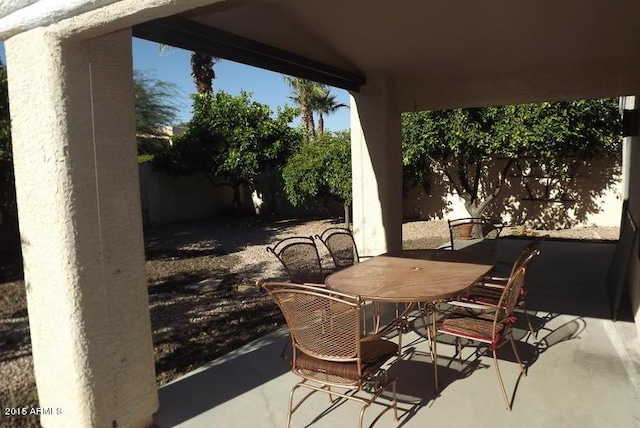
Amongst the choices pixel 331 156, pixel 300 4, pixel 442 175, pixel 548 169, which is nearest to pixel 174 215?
pixel 331 156

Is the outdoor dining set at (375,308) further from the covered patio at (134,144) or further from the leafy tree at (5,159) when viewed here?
the leafy tree at (5,159)

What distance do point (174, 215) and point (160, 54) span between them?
21.4ft

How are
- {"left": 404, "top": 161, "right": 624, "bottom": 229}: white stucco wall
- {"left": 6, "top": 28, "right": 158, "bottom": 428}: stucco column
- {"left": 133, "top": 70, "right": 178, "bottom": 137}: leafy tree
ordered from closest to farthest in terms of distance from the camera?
{"left": 6, "top": 28, "right": 158, "bottom": 428}: stucco column < {"left": 404, "top": 161, "right": 624, "bottom": 229}: white stucco wall < {"left": 133, "top": 70, "right": 178, "bottom": 137}: leafy tree

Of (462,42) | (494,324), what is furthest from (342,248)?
(462,42)

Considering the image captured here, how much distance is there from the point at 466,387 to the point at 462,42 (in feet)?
11.1

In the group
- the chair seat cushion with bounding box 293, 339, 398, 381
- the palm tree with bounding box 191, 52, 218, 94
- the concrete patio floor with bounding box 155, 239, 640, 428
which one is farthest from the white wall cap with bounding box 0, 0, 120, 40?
the palm tree with bounding box 191, 52, 218, 94

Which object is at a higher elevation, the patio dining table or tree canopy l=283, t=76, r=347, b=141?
tree canopy l=283, t=76, r=347, b=141

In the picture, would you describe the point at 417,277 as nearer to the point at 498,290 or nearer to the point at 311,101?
the point at 498,290

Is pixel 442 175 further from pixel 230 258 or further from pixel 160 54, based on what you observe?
pixel 160 54

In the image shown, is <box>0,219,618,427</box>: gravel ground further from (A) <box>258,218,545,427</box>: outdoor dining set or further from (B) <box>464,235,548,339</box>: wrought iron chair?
(B) <box>464,235,548,339</box>: wrought iron chair

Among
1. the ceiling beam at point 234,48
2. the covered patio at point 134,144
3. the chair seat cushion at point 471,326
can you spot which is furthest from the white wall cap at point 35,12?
the chair seat cushion at point 471,326

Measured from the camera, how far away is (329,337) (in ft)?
8.36

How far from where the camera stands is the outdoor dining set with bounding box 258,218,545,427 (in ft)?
8.20

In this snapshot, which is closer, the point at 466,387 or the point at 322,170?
the point at 466,387
